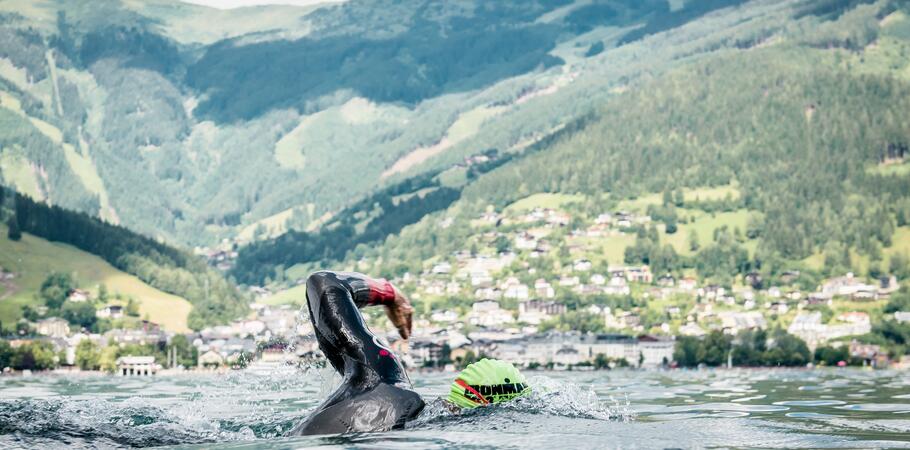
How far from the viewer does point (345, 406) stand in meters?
16.1

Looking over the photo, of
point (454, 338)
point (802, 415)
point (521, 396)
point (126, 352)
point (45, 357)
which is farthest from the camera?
point (454, 338)

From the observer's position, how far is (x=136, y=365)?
15250 cm

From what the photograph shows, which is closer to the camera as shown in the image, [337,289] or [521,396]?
[337,289]

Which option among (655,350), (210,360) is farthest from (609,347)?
(210,360)

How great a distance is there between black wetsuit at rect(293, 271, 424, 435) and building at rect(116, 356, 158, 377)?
136231 mm

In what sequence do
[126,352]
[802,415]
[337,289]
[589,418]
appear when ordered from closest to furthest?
[337,289] < [589,418] < [802,415] < [126,352]

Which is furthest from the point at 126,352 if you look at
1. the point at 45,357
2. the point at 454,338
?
the point at 454,338

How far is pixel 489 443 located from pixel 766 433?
4438 mm

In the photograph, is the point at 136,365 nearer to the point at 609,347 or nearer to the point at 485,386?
the point at 609,347

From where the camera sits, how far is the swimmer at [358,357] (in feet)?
51.7

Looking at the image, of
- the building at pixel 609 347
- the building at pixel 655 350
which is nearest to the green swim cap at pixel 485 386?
the building at pixel 655 350

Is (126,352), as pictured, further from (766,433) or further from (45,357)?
(766,433)

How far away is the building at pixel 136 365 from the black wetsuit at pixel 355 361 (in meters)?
136

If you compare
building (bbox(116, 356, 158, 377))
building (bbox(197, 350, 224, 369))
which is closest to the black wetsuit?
building (bbox(116, 356, 158, 377))
